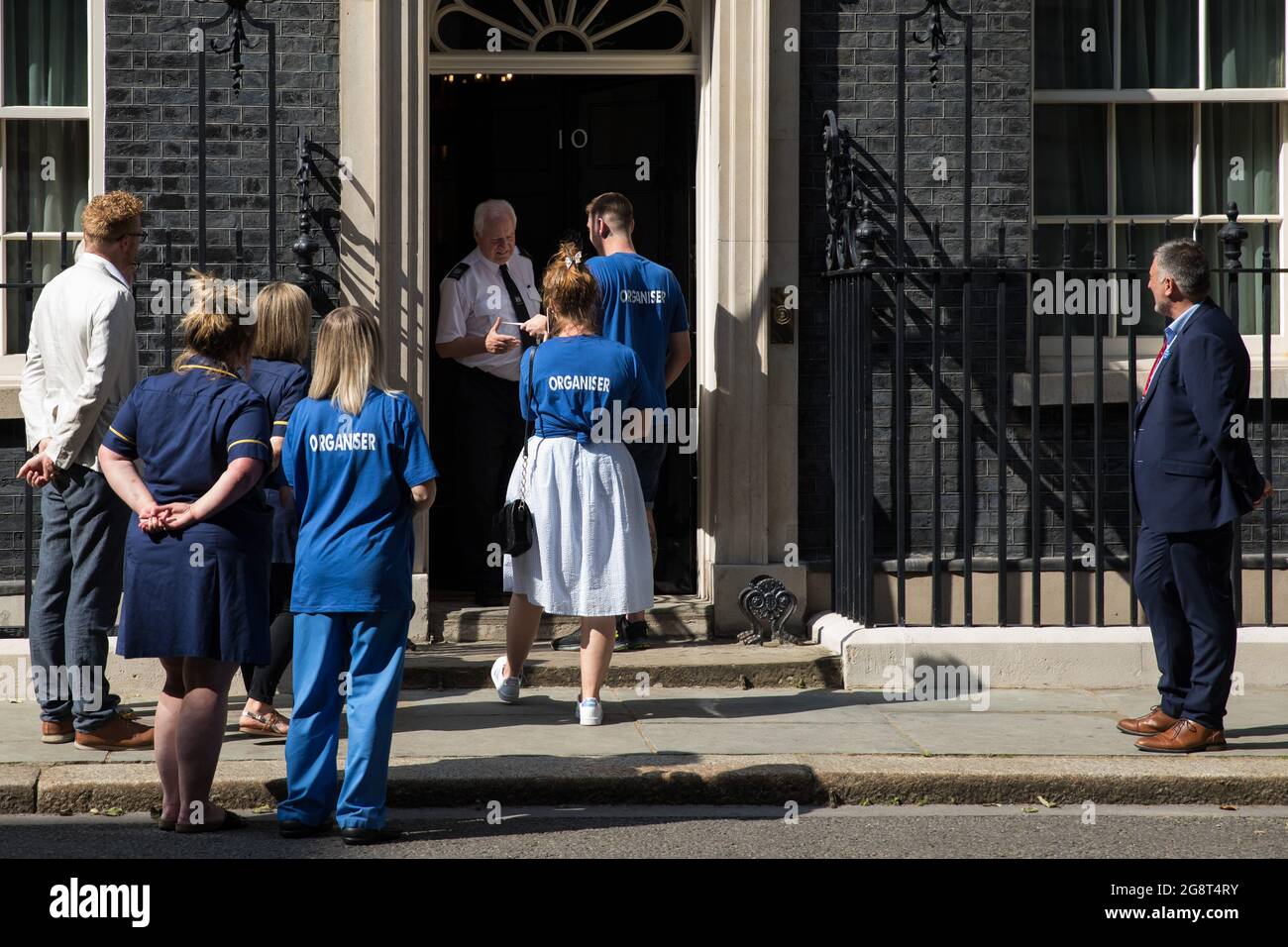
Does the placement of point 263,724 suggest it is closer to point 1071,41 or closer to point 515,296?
point 515,296

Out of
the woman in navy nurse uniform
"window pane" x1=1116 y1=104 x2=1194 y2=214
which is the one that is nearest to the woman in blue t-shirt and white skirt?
the woman in navy nurse uniform

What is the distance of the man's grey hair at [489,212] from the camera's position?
27.9ft

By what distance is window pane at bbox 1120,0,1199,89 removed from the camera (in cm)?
900

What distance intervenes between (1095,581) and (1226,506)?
1812 mm

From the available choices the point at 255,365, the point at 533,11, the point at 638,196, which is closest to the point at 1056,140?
the point at 638,196

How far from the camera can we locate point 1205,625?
6.56 metres

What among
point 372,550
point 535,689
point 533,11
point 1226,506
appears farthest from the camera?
point 533,11

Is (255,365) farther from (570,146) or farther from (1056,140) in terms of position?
(1056,140)

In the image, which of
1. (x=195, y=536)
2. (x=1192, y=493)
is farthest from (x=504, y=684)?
(x=1192, y=493)

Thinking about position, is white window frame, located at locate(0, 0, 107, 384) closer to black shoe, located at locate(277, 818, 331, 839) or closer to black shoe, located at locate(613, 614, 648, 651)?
black shoe, located at locate(613, 614, 648, 651)

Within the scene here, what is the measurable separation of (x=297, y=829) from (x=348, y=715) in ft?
1.41

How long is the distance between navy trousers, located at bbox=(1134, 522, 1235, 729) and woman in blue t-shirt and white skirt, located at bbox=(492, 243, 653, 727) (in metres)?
2.06

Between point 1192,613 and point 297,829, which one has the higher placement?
point 1192,613

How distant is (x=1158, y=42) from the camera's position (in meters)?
9.02
